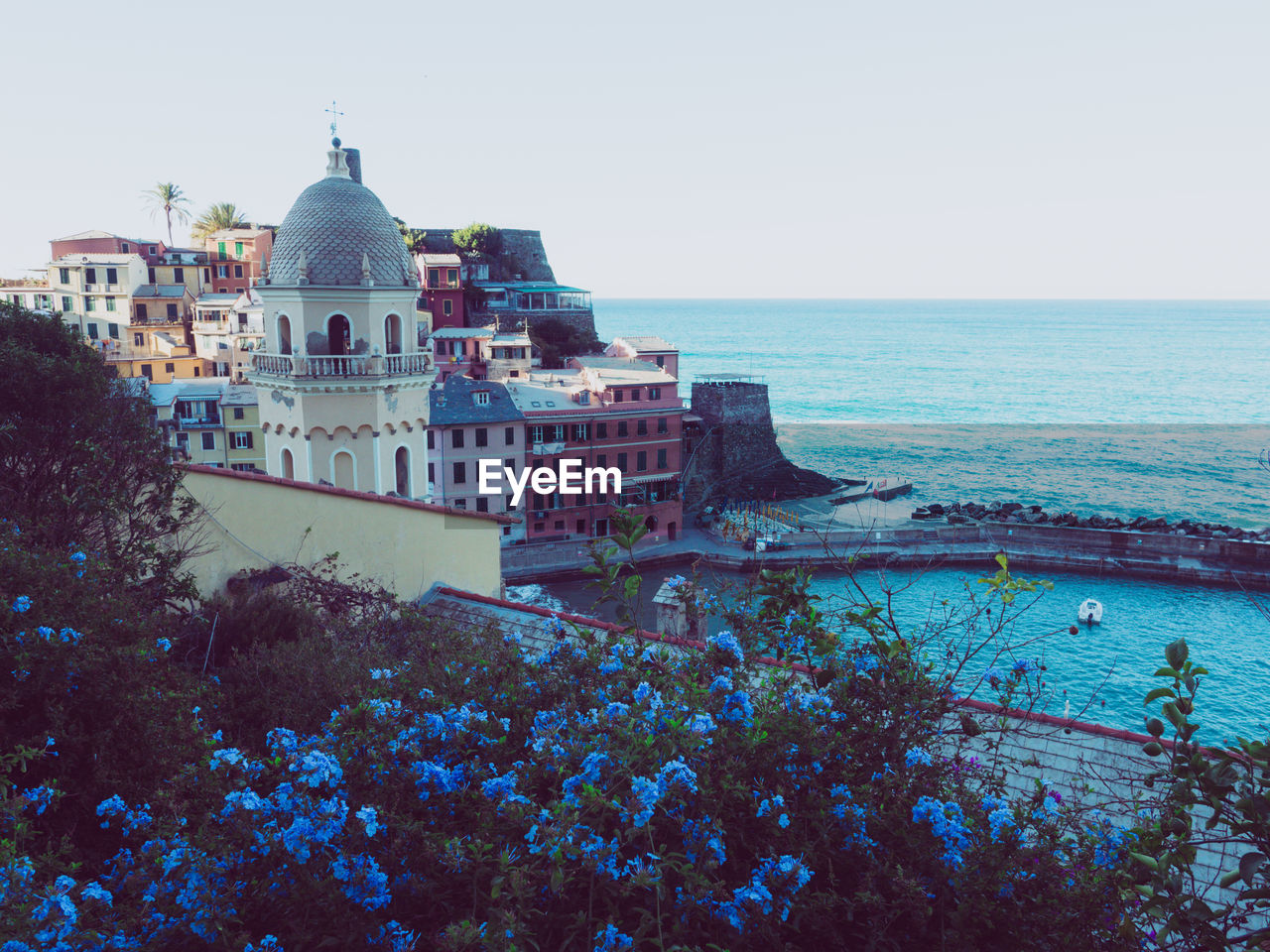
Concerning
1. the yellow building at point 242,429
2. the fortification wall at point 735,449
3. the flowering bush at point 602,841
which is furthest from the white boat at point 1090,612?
the yellow building at point 242,429

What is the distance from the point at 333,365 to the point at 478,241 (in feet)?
215

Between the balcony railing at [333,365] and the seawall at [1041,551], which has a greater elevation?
the balcony railing at [333,365]

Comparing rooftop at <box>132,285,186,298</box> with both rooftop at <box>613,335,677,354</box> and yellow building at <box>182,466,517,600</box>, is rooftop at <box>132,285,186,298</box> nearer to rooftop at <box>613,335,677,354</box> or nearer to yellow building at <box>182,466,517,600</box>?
rooftop at <box>613,335,677,354</box>

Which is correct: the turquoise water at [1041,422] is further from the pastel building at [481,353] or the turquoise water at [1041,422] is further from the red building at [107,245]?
the red building at [107,245]

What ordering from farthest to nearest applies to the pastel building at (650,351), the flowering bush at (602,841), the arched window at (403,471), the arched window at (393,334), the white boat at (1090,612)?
the pastel building at (650,351)
the white boat at (1090,612)
the arched window at (403,471)
the arched window at (393,334)
the flowering bush at (602,841)

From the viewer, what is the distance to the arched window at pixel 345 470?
17752 mm

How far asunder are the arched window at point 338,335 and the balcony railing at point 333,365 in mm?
368

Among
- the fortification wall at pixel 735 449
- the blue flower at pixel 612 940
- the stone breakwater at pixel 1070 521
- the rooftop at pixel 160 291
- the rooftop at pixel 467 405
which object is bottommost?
the stone breakwater at pixel 1070 521

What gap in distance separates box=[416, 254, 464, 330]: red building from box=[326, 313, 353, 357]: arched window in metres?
47.9

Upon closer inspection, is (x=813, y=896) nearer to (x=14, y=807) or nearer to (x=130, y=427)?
(x=14, y=807)

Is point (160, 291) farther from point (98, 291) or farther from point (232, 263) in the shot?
point (232, 263)

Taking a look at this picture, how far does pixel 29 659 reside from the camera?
5.51m

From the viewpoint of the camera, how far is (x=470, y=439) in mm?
43562

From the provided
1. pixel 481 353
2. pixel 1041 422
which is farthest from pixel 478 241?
pixel 1041 422
